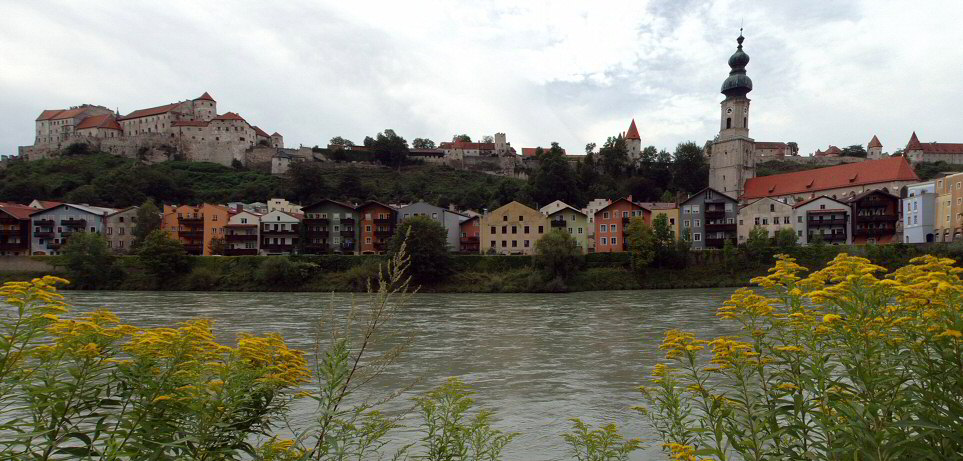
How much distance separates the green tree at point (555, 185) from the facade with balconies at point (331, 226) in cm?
3297

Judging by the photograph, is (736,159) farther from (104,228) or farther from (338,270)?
(104,228)

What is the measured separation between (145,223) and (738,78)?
302 ft

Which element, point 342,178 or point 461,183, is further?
point 461,183

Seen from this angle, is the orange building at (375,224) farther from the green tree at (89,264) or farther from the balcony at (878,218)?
the balcony at (878,218)

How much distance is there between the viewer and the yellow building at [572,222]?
211 feet

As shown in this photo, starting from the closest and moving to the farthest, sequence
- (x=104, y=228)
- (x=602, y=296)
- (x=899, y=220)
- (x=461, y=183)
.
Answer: (x=602, y=296) < (x=899, y=220) < (x=104, y=228) < (x=461, y=183)

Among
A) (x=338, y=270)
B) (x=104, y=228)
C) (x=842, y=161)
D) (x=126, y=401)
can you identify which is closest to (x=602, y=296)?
(x=338, y=270)

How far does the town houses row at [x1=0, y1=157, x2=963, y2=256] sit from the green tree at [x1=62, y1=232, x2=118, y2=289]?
11.6 m

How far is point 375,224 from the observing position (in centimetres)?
6788

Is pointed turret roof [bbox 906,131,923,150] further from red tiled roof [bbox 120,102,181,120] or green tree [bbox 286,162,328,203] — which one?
red tiled roof [bbox 120,102,181,120]

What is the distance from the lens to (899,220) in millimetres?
65312

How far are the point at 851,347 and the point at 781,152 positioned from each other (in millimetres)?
165451

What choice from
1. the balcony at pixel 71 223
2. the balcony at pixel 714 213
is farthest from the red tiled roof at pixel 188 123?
the balcony at pixel 714 213

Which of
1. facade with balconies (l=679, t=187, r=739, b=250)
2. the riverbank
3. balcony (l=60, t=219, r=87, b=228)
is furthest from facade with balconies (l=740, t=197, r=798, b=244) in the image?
balcony (l=60, t=219, r=87, b=228)
